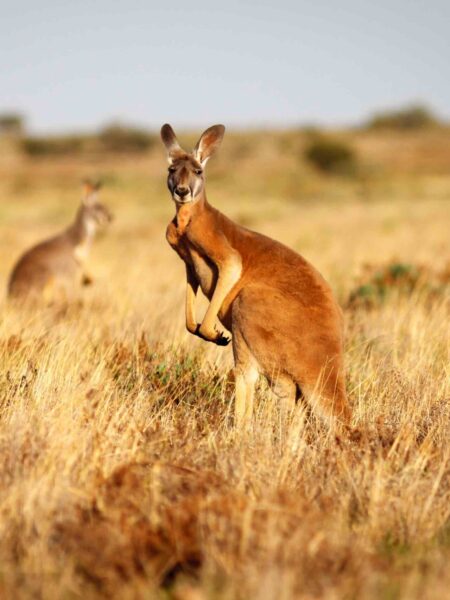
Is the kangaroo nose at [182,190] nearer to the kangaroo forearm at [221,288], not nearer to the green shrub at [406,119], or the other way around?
the kangaroo forearm at [221,288]

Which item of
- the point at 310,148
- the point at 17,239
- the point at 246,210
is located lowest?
the point at 17,239

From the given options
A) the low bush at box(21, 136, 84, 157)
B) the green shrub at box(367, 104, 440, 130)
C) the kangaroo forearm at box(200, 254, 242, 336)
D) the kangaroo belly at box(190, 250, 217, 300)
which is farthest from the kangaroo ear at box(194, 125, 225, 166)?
the green shrub at box(367, 104, 440, 130)

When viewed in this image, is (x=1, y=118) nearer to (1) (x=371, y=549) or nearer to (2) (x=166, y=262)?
(2) (x=166, y=262)

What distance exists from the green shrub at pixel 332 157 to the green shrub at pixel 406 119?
150 ft

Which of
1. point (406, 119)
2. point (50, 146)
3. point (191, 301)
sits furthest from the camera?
point (406, 119)

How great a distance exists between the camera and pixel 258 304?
16.4 feet

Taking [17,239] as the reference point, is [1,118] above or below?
above

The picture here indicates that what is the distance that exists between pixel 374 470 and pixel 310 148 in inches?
2327

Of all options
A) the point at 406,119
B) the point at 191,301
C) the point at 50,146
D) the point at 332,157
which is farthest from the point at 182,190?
the point at 406,119

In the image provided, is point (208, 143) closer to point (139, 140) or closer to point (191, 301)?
point (191, 301)

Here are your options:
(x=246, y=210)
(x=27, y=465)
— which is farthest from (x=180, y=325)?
(x=246, y=210)

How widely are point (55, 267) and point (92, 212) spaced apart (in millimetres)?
1771

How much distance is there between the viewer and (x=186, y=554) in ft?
10.1

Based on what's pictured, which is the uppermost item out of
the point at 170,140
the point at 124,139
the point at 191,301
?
the point at 124,139
